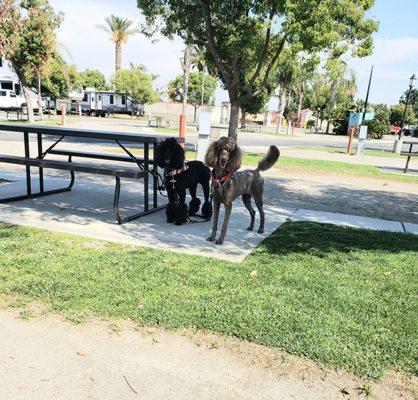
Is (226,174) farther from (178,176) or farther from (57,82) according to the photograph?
(57,82)

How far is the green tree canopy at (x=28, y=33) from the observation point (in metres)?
20.9

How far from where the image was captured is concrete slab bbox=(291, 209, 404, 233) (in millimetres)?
6059

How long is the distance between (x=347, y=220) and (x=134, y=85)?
4666 cm

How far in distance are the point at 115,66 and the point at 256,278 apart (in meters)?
56.4

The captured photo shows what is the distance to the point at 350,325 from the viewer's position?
2.98 meters

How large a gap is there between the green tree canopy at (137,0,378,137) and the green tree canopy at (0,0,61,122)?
434 inches

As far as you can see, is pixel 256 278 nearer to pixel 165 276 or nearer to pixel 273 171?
pixel 165 276

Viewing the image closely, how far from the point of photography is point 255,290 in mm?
3473

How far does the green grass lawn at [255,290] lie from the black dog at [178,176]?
1.22 metres

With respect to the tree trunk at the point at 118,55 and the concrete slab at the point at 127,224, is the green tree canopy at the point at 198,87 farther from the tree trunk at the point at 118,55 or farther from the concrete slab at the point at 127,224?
the concrete slab at the point at 127,224

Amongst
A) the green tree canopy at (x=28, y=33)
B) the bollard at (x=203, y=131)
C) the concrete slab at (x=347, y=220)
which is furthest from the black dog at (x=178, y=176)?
the green tree canopy at (x=28, y=33)

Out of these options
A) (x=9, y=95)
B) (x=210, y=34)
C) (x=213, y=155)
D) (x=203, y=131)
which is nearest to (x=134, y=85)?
(x=9, y=95)

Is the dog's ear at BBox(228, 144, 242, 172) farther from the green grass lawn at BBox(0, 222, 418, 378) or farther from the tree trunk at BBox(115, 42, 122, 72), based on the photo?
the tree trunk at BBox(115, 42, 122, 72)

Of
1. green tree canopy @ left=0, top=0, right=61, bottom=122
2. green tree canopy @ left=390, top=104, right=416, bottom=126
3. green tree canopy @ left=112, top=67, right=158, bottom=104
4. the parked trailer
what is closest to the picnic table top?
green tree canopy @ left=0, top=0, right=61, bottom=122
